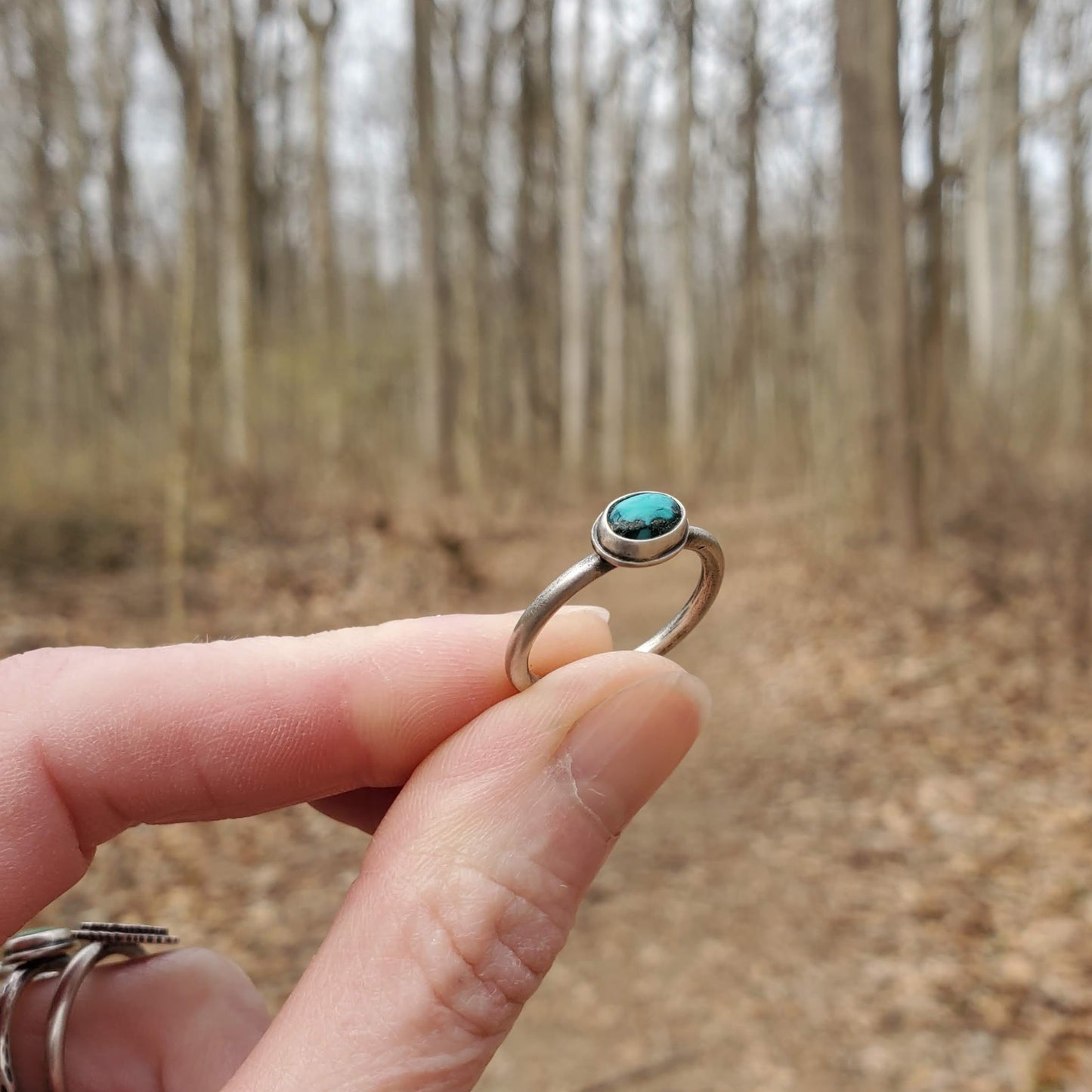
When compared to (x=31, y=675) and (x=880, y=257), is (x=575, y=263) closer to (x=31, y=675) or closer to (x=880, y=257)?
(x=880, y=257)

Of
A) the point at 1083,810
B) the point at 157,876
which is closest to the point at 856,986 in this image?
the point at 1083,810

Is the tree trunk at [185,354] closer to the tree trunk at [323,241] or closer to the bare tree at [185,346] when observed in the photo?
the bare tree at [185,346]

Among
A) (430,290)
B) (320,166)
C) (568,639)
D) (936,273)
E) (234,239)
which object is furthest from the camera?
(320,166)

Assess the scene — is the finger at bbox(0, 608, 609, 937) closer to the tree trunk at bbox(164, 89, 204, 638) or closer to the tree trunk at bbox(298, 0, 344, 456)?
the tree trunk at bbox(164, 89, 204, 638)

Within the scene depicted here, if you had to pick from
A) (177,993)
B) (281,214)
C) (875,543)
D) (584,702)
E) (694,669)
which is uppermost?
(281,214)

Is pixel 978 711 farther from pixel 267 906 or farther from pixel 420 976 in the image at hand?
pixel 420 976

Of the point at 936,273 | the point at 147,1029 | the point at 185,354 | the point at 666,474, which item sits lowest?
the point at 666,474

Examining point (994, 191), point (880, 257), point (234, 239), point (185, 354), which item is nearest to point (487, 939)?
point (185, 354)

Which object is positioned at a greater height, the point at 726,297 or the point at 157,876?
the point at 726,297
